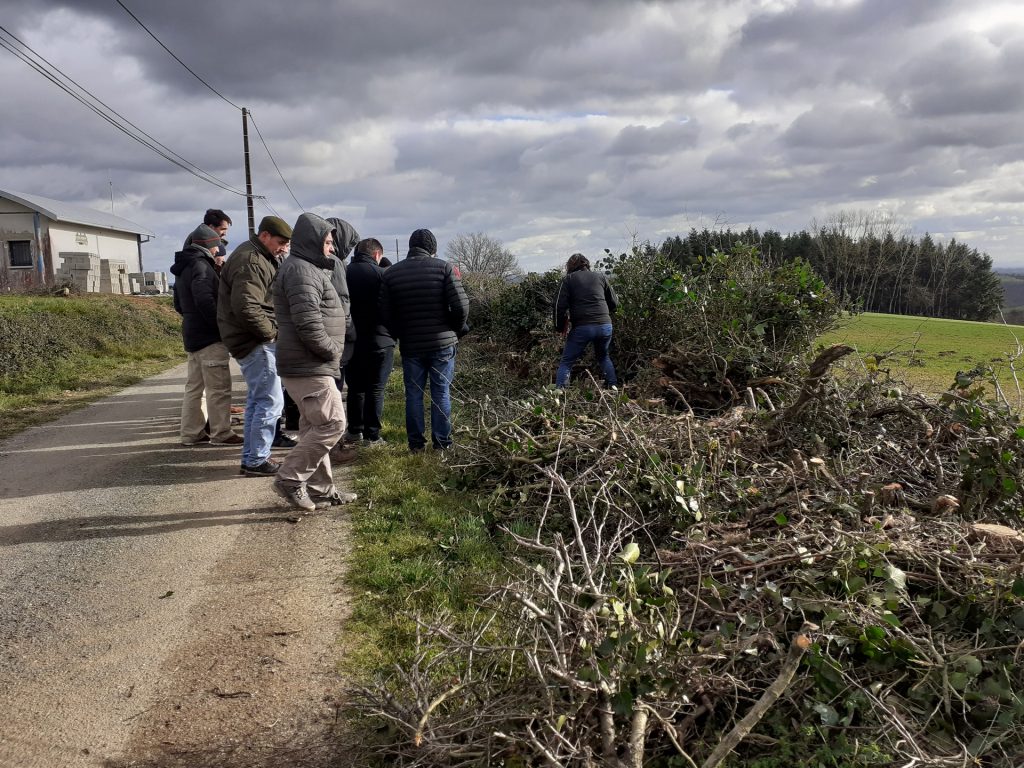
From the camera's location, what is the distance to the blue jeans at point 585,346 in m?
8.61

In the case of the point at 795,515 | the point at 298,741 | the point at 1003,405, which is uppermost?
the point at 1003,405

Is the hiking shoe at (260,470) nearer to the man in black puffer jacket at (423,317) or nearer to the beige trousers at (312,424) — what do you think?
the beige trousers at (312,424)

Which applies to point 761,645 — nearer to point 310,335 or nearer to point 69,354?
point 310,335

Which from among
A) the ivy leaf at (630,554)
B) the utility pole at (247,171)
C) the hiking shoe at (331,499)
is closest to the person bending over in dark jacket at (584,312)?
the hiking shoe at (331,499)

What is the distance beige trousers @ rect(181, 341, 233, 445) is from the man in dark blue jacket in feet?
3.83

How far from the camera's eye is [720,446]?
15.3 feet

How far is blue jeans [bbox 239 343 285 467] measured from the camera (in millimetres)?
5734

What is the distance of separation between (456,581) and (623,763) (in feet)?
6.26

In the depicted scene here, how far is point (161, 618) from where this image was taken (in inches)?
142

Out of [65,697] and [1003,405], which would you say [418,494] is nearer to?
[65,697]

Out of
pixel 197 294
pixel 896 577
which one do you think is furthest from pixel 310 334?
pixel 896 577

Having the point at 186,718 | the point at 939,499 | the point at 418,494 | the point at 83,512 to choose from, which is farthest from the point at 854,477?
the point at 83,512

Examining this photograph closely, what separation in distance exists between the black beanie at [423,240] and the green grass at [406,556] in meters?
1.94

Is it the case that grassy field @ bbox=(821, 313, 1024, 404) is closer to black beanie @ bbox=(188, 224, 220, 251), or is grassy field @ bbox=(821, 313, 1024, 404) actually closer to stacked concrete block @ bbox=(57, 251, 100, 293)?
black beanie @ bbox=(188, 224, 220, 251)
